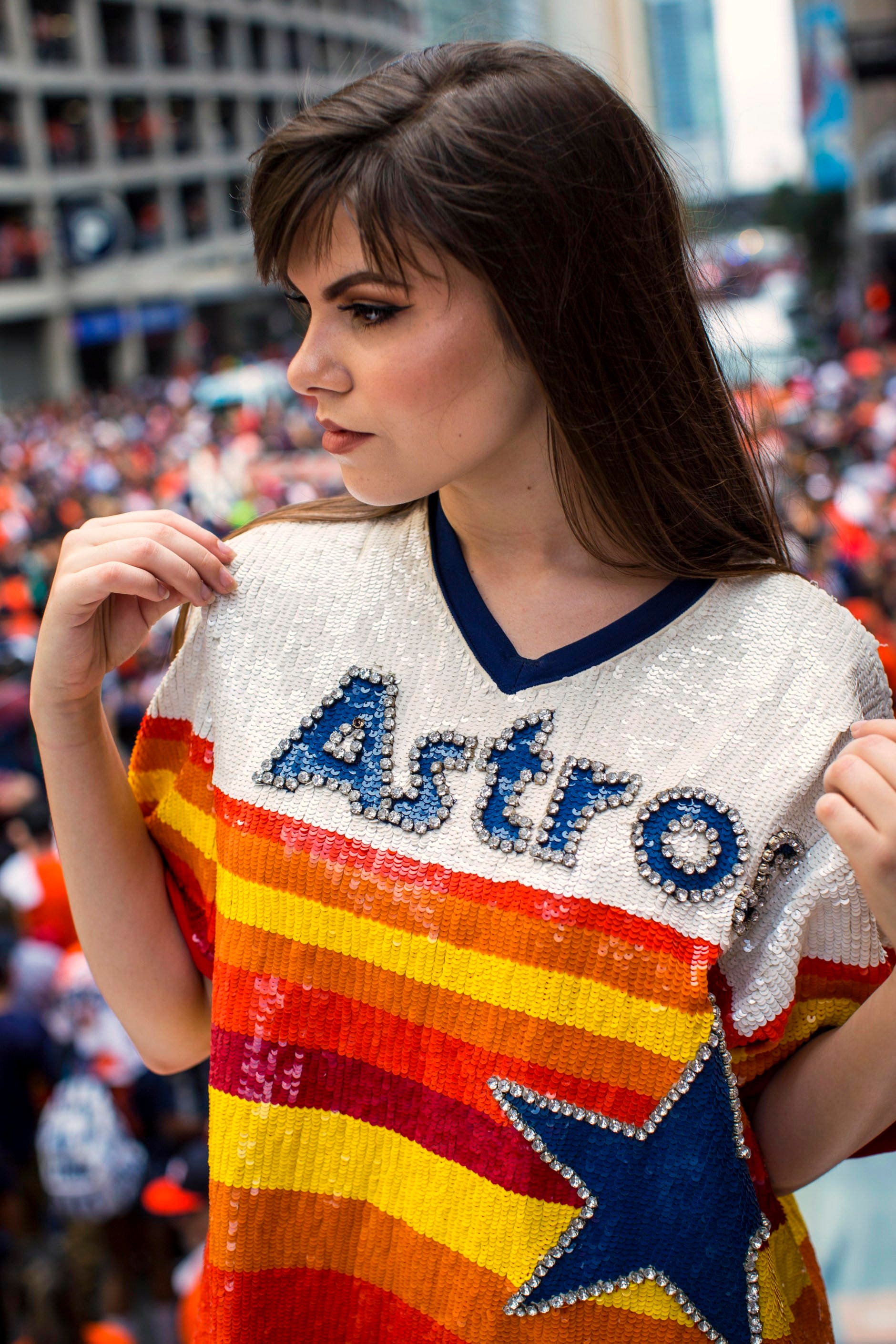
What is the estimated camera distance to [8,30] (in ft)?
106

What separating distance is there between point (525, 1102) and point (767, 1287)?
0.30 m

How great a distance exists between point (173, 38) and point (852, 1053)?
4417 centimetres

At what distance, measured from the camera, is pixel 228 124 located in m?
43.0

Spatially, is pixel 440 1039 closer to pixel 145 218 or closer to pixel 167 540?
pixel 167 540

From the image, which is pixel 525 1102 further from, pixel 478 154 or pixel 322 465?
pixel 322 465

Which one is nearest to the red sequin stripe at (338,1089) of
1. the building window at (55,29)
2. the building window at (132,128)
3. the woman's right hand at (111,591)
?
the woman's right hand at (111,591)

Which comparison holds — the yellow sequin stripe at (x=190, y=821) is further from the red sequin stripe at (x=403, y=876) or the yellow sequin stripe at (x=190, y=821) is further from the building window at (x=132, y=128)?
the building window at (x=132, y=128)

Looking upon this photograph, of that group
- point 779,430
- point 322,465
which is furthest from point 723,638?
point 322,465

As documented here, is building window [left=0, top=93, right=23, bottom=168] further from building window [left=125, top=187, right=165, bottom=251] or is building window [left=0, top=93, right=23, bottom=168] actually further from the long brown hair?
the long brown hair

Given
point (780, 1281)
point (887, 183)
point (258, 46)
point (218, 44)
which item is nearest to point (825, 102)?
point (887, 183)

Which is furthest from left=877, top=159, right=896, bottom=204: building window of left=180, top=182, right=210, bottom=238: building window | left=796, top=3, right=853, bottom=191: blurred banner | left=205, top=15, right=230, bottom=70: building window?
left=205, top=15, right=230, bottom=70: building window

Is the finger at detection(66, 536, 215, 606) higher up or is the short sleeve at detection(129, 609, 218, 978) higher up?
the finger at detection(66, 536, 215, 606)

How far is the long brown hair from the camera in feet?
3.80

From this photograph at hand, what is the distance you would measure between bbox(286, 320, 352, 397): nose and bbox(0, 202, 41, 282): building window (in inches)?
1390
